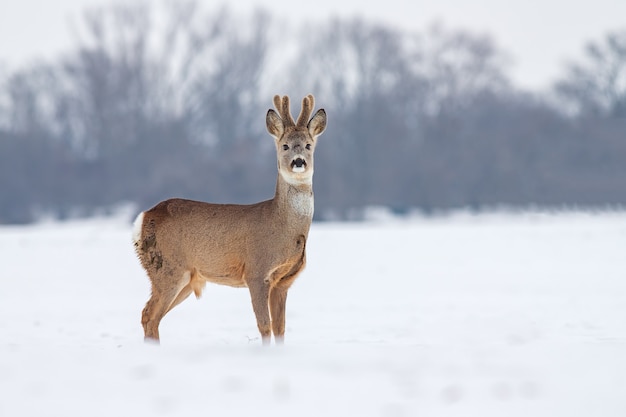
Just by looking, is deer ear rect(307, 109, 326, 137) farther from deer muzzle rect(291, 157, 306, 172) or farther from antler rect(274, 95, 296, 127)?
deer muzzle rect(291, 157, 306, 172)

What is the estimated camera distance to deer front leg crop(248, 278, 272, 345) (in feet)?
26.1

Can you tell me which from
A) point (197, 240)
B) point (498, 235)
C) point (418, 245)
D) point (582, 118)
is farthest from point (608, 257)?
point (582, 118)

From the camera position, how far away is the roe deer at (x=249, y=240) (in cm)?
806

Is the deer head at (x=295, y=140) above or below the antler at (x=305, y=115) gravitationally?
below

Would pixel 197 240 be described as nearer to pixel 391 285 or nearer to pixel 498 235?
pixel 391 285

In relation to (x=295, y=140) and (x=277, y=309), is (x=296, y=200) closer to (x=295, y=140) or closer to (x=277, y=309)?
(x=295, y=140)

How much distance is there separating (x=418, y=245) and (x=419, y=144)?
31128 mm

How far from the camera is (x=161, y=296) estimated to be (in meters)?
8.45

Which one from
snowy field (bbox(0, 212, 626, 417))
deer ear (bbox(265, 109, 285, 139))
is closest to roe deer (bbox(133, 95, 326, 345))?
deer ear (bbox(265, 109, 285, 139))

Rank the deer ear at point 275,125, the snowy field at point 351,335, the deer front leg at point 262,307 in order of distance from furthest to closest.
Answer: the deer ear at point 275,125, the deer front leg at point 262,307, the snowy field at point 351,335

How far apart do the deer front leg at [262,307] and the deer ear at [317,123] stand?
3.97 feet

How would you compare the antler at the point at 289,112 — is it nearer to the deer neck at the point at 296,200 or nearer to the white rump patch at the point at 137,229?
the deer neck at the point at 296,200

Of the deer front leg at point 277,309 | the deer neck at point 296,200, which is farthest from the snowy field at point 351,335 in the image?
the deer neck at point 296,200

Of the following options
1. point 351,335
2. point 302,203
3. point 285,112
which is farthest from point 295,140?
point 351,335
